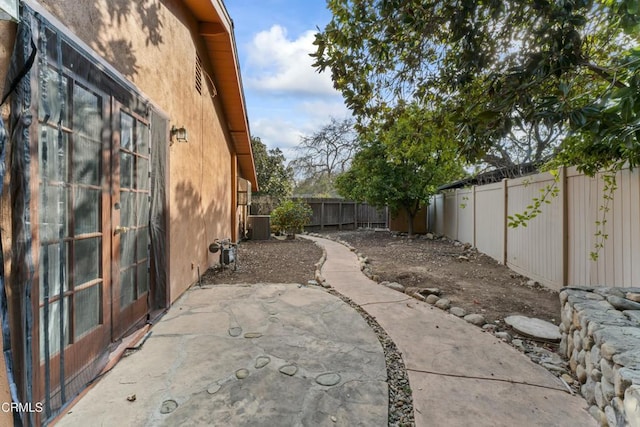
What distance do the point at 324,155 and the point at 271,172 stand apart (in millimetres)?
7369

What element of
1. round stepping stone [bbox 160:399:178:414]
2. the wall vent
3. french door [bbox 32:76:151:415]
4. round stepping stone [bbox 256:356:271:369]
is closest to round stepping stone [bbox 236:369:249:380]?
round stepping stone [bbox 256:356:271:369]

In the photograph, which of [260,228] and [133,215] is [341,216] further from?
[133,215]

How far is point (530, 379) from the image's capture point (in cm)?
238

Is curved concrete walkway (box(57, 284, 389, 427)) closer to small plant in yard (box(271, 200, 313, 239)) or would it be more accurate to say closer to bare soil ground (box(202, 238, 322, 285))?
bare soil ground (box(202, 238, 322, 285))

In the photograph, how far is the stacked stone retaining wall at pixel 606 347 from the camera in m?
1.66

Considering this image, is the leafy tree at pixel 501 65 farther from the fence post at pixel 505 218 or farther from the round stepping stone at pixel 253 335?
the round stepping stone at pixel 253 335

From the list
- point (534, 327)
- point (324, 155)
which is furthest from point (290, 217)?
point (324, 155)

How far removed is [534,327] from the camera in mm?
3266

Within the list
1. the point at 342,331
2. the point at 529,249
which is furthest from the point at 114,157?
the point at 529,249

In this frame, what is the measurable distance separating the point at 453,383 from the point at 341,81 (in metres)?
3.18

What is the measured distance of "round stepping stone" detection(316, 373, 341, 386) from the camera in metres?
2.28

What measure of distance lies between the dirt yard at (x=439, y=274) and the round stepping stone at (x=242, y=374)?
2855 mm

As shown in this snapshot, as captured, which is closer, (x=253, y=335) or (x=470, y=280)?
(x=253, y=335)

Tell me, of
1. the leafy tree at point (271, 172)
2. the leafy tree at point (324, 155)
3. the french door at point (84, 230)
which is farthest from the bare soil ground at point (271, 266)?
the leafy tree at point (324, 155)
